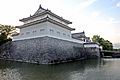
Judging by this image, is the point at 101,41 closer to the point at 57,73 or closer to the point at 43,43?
the point at 43,43

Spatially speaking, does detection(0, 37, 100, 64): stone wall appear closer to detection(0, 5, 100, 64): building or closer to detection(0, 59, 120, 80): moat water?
detection(0, 5, 100, 64): building

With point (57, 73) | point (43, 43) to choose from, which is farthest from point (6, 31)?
point (57, 73)

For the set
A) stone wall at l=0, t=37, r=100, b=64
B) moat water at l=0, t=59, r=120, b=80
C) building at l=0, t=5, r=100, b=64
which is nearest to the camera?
moat water at l=0, t=59, r=120, b=80

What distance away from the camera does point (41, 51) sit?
14.8 m

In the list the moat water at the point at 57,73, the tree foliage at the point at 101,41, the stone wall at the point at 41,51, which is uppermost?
the tree foliage at the point at 101,41

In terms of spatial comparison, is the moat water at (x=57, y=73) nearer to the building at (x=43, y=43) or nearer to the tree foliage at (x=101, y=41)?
the building at (x=43, y=43)

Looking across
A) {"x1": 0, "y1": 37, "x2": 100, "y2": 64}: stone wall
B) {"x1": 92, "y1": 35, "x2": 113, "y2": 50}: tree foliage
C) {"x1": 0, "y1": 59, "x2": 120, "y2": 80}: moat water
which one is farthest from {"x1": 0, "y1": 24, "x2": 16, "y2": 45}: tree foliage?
{"x1": 92, "y1": 35, "x2": 113, "y2": 50}: tree foliage

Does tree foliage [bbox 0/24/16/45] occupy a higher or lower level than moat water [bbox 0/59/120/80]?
higher

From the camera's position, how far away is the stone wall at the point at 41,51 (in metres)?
14.6

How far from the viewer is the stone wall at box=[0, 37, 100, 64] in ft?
48.0

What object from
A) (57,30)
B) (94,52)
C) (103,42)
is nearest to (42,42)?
(57,30)

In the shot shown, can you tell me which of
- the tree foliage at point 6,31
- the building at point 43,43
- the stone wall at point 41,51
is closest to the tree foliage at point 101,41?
the stone wall at point 41,51

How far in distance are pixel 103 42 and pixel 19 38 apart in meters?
24.8

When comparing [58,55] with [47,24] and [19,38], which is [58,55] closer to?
[47,24]
